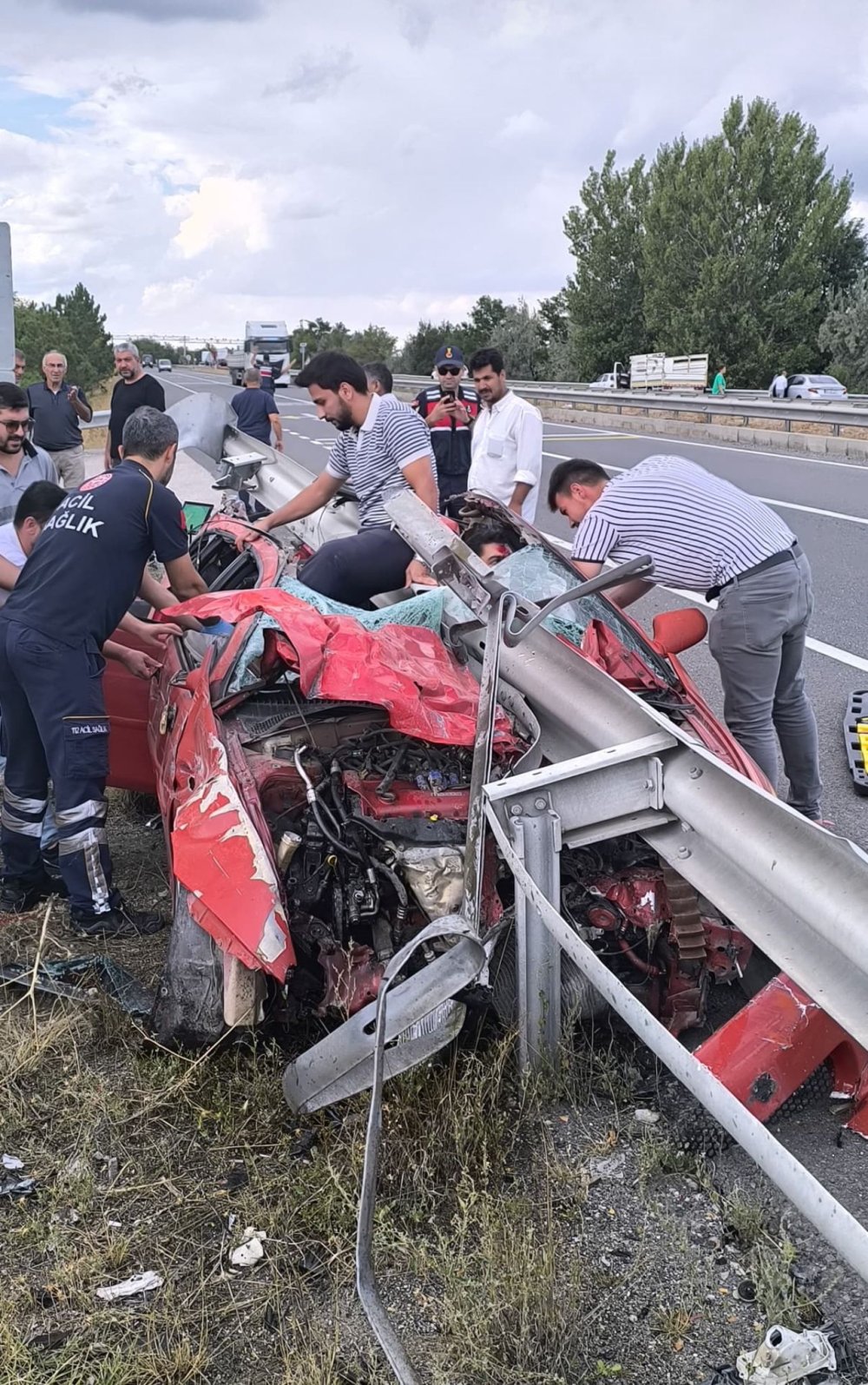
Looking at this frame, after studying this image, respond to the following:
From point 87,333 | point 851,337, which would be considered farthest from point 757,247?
point 87,333

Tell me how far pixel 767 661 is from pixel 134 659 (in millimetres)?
2452

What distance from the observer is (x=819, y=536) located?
10.1 metres

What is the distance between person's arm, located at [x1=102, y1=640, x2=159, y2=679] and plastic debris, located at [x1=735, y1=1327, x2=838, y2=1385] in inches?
124

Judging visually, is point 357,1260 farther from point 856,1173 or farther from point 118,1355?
point 856,1173

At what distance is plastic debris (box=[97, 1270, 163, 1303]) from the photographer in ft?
8.52

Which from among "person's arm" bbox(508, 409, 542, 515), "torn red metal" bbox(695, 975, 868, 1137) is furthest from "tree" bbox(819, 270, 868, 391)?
"torn red metal" bbox(695, 975, 868, 1137)

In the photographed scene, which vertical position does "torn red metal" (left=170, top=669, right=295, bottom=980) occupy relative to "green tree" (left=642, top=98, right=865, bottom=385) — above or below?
below

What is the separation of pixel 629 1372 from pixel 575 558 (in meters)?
2.85

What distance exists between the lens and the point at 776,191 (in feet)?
151

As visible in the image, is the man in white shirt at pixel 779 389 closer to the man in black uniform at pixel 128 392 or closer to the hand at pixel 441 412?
the man in black uniform at pixel 128 392

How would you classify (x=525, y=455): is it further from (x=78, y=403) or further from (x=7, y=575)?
(x=78, y=403)

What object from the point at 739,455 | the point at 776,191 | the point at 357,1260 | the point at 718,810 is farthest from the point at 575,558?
the point at 776,191

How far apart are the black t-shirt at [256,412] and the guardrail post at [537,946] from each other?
26.5 feet

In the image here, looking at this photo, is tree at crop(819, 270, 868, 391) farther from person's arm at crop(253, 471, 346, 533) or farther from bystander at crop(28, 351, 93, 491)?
person's arm at crop(253, 471, 346, 533)
